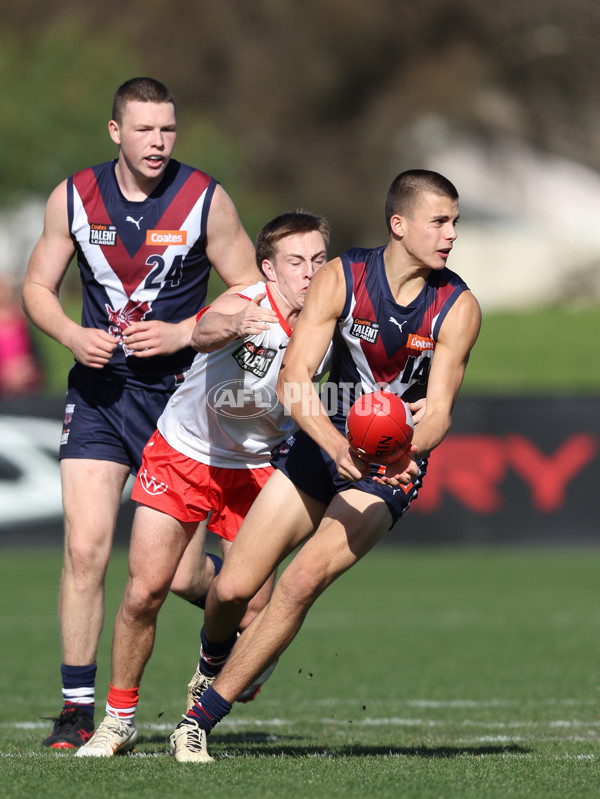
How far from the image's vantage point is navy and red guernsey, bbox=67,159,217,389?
6.30 meters

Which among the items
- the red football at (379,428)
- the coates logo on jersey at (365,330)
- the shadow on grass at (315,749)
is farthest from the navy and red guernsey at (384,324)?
the shadow on grass at (315,749)

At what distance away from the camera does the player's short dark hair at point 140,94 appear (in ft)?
20.2

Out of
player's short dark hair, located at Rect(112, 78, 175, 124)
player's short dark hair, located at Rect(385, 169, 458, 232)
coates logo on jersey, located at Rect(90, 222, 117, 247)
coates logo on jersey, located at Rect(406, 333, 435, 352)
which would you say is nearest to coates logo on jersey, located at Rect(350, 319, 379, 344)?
coates logo on jersey, located at Rect(406, 333, 435, 352)

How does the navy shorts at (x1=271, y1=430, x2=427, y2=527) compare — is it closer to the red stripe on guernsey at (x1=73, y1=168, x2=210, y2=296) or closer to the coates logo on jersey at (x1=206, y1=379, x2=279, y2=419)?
the coates logo on jersey at (x1=206, y1=379, x2=279, y2=419)

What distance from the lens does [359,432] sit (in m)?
5.12

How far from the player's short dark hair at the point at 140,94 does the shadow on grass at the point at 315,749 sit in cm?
291

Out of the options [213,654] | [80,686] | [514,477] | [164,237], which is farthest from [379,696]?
[514,477]

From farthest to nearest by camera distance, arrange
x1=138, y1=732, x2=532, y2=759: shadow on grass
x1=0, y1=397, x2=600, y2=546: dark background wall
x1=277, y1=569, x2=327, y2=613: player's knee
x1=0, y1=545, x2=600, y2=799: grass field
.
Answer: x1=0, y1=397, x2=600, y2=546: dark background wall, x1=138, y1=732, x2=532, y2=759: shadow on grass, x1=277, y1=569, x2=327, y2=613: player's knee, x1=0, y1=545, x2=600, y2=799: grass field

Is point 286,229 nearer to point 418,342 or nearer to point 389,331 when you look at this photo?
point 389,331

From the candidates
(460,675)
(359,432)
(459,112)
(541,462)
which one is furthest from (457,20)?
(359,432)

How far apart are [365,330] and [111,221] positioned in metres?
1.46

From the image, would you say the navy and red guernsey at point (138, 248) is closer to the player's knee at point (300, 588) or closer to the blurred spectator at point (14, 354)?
the player's knee at point (300, 588)

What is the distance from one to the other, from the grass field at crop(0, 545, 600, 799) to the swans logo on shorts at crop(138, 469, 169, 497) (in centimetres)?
114

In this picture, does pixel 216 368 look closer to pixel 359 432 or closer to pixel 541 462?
pixel 359 432
